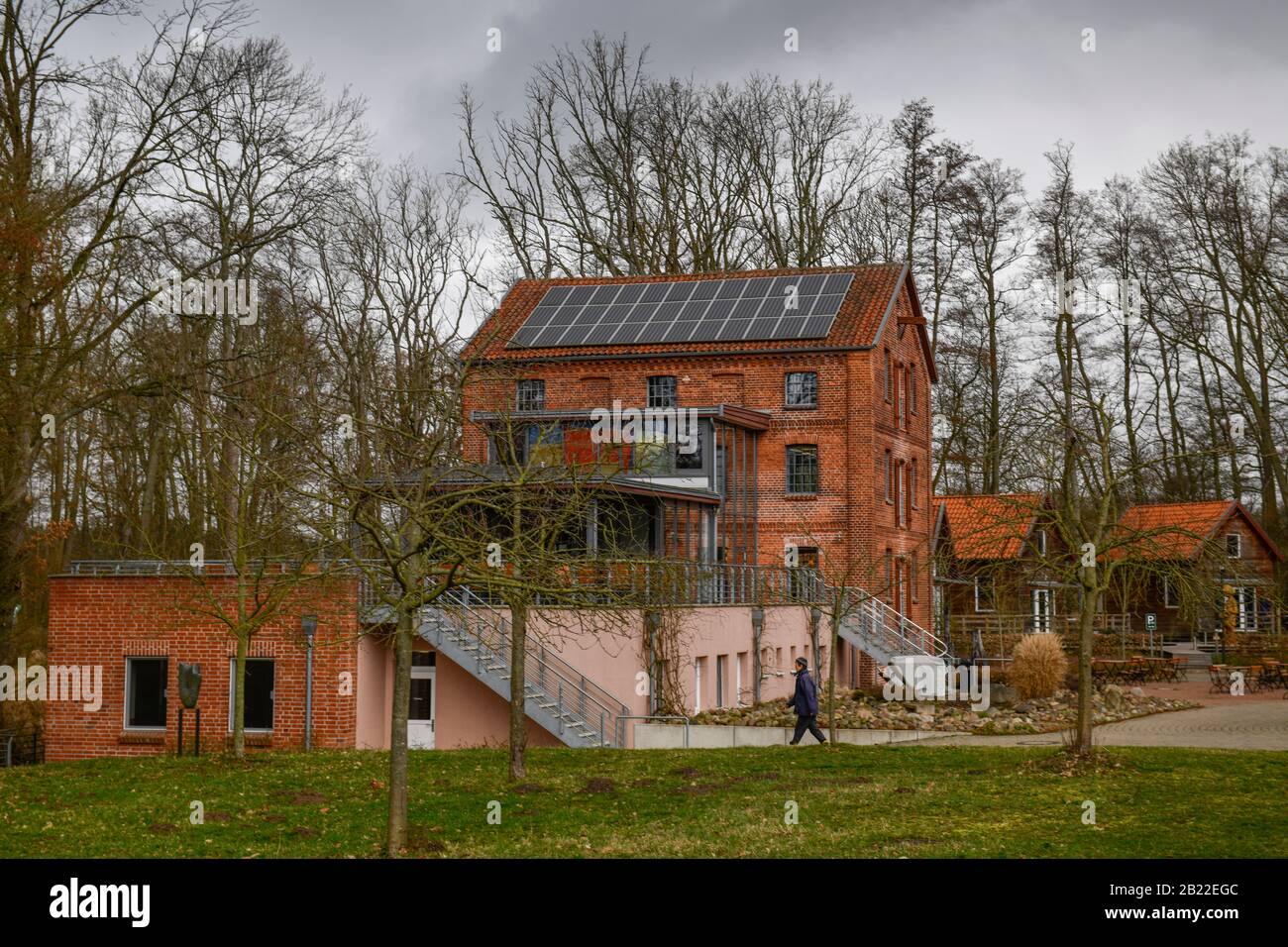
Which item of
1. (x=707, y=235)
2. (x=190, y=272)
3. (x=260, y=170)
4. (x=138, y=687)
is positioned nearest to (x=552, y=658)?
(x=138, y=687)

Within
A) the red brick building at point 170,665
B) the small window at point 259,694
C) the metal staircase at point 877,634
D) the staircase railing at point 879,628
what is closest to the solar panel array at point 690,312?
the staircase railing at point 879,628

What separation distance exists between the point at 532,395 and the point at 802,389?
7.44 m

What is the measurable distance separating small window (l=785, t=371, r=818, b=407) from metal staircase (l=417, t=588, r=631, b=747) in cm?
1561

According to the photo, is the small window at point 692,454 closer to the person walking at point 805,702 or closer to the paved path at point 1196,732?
the paved path at point 1196,732

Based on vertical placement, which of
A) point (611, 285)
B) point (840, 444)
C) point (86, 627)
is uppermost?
point (611, 285)

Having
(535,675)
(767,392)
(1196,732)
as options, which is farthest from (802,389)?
(535,675)

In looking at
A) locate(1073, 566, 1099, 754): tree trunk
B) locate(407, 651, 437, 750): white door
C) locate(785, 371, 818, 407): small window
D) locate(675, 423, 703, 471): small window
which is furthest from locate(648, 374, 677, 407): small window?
locate(1073, 566, 1099, 754): tree trunk

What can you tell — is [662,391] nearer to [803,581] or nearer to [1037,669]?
[803,581]

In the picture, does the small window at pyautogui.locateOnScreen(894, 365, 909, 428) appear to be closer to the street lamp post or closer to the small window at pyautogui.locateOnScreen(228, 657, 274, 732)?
the street lamp post

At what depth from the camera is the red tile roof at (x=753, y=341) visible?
39.8 metres

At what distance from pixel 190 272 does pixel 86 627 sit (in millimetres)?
6472

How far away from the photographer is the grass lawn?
13414 mm
